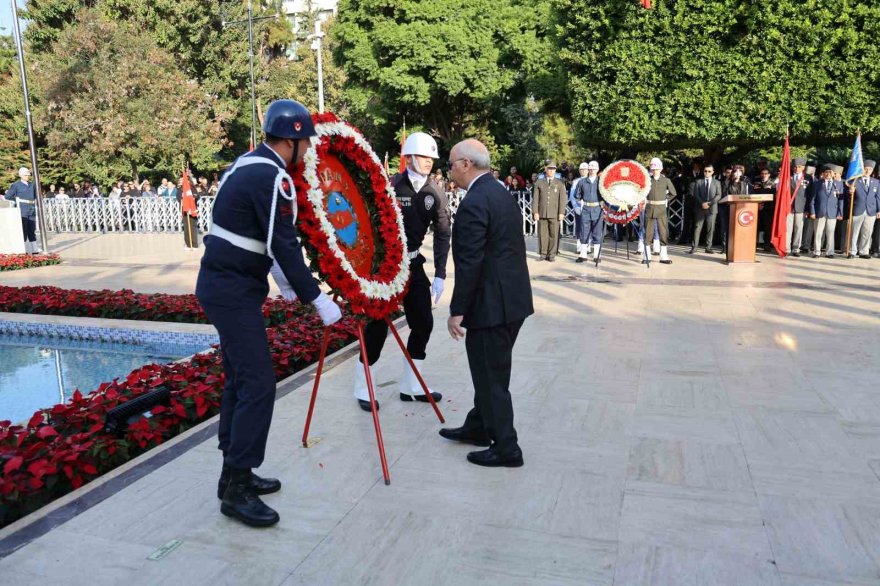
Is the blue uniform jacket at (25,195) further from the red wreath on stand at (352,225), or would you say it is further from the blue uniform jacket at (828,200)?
the blue uniform jacket at (828,200)

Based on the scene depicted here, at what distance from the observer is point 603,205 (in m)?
13.9

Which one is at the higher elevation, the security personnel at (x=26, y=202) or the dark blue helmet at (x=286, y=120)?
the dark blue helmet at (x=286, y=120)

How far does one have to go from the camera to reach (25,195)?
715 inches

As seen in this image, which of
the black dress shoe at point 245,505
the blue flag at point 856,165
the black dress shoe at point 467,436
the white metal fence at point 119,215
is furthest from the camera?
the white metal fence at point 119,215

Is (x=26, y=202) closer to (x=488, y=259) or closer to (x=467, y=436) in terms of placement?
(x=467, y=436)

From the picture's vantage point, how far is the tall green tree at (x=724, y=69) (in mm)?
15188

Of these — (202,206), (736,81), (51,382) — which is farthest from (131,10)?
(51,382)

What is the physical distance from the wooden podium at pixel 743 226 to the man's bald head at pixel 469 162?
10.2 m

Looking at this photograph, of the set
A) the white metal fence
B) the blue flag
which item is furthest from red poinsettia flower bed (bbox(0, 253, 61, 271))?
the blue flag

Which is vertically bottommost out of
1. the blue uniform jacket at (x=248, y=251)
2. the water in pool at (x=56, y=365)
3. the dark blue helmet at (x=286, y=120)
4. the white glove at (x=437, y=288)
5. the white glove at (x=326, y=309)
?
the water in pool at (x=56, y=365)

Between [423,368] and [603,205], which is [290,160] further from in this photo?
[603,205]

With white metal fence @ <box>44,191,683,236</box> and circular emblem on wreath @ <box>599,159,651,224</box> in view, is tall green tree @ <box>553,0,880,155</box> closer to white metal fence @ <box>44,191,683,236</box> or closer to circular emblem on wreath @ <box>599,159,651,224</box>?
circular emblem on wreath @ <box>599,159,651,224</box>

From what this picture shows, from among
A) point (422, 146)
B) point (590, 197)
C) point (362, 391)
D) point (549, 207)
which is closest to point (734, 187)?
point (590, 197)

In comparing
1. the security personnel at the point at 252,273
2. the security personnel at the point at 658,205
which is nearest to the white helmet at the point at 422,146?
the security personnel at the point at 252,273
